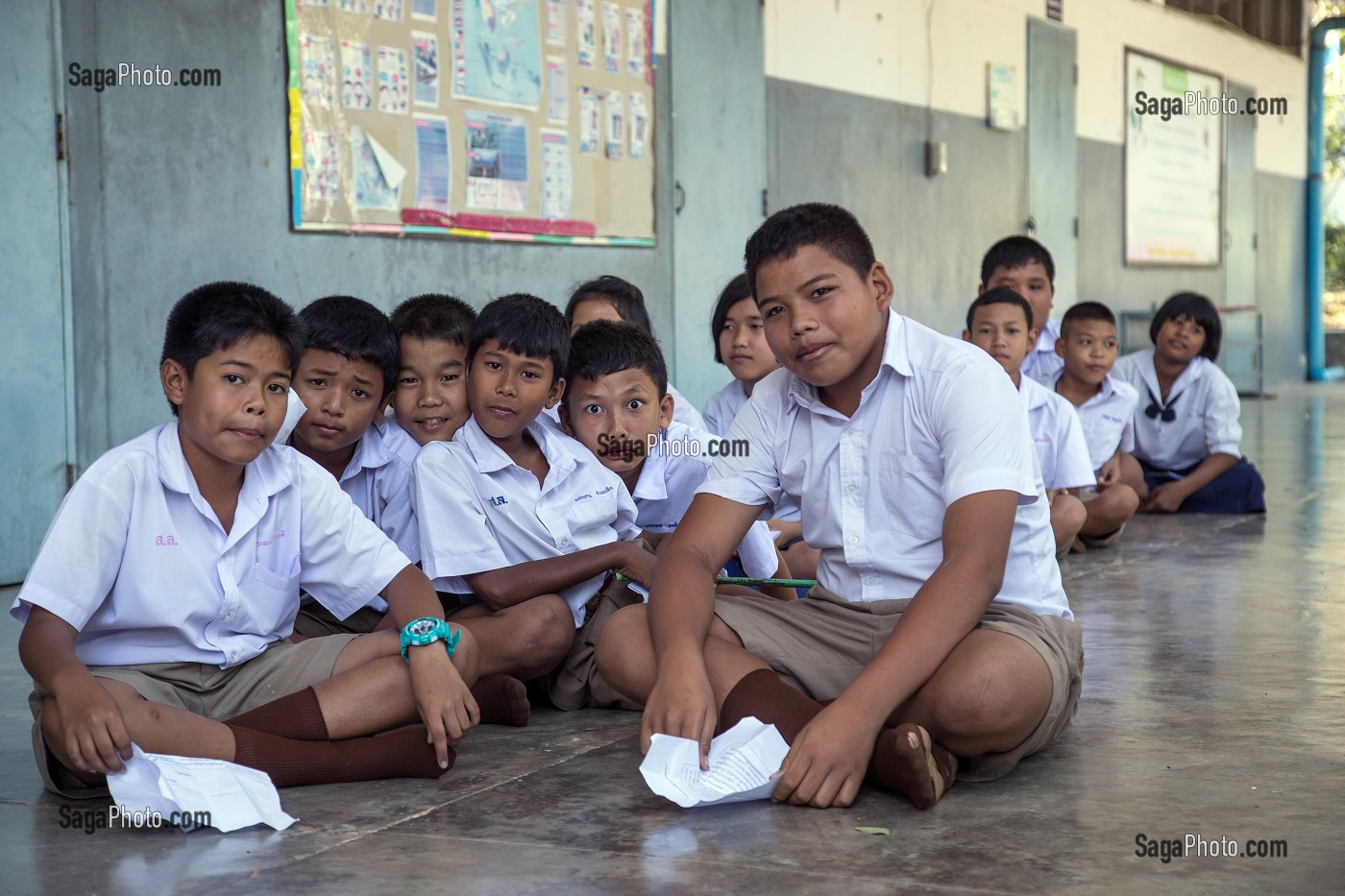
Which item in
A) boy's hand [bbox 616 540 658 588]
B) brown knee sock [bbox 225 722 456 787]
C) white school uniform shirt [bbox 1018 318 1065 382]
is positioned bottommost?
brown knee sock [bbox 225 722 456 787]

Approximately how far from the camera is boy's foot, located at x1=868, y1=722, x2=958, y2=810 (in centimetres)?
204

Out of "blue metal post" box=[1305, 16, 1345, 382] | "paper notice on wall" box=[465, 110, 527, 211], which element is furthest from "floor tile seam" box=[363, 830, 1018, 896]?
"blue metal post" box=[1305, 16, 1345, 382]

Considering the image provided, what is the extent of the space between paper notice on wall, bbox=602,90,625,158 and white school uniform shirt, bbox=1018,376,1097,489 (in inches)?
91.9

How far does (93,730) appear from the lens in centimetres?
204

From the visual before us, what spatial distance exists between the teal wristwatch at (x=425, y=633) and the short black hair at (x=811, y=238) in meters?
0.76

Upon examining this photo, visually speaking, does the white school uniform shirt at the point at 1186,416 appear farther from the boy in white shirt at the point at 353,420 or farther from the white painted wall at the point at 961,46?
the boy in white shirt at the point at 353,420

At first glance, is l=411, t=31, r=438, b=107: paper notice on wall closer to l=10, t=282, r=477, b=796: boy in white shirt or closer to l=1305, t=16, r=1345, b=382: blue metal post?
l=10, t=282, r=477, b=796: boy in white shirt

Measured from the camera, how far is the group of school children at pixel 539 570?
2156 millimetres

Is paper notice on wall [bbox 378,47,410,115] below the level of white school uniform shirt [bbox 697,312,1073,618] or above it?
above

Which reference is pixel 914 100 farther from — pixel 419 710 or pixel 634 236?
pixel 419 710

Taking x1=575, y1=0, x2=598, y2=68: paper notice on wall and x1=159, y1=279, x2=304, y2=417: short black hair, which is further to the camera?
x1=575, y1=0, x2=598, y2=68: paper notice on wall

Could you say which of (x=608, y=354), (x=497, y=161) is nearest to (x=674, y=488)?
(x=608, y=354)

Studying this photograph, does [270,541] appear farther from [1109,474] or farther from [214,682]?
[1109,474]

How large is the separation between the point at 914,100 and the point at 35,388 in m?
5.72
